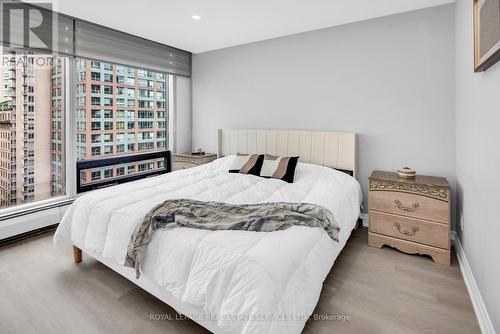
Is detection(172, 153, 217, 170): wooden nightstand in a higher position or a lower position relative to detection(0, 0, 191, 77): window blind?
lower

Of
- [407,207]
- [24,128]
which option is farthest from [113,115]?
[407,207]

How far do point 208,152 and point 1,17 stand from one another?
296 cm

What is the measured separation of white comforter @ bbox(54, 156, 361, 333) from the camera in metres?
1.29

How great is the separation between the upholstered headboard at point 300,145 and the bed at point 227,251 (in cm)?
39

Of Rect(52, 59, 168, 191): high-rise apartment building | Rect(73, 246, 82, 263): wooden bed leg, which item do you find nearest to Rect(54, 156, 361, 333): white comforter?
Rect(73, 246, 82, 263): wooden bed leg

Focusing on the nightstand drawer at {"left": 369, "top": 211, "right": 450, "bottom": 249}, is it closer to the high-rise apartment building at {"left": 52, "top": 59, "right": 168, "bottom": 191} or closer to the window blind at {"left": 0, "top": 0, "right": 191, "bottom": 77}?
the high-rise apartment building at {"left": 52, "top": 59, "right": 168, "bottom": 191}

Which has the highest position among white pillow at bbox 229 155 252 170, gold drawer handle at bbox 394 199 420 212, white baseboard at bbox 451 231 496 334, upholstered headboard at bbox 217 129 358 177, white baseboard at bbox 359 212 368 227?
upholstered headboard at bbox 217 129 358 177

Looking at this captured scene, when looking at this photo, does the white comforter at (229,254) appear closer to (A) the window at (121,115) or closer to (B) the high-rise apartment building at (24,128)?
(B) the high-rise apartment building at (24,128)

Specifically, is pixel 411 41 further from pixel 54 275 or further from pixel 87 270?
pixel 54 275

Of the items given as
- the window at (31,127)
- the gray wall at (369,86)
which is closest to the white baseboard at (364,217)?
the gray wall at (369,86)

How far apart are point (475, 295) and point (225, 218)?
5.84ft

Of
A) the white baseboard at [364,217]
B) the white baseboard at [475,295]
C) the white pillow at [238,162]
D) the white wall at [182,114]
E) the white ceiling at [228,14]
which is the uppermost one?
the white ceiling at [228,14]

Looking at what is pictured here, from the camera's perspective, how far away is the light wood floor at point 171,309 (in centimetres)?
170

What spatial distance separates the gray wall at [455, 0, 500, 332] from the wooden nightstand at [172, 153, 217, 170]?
3.21m
